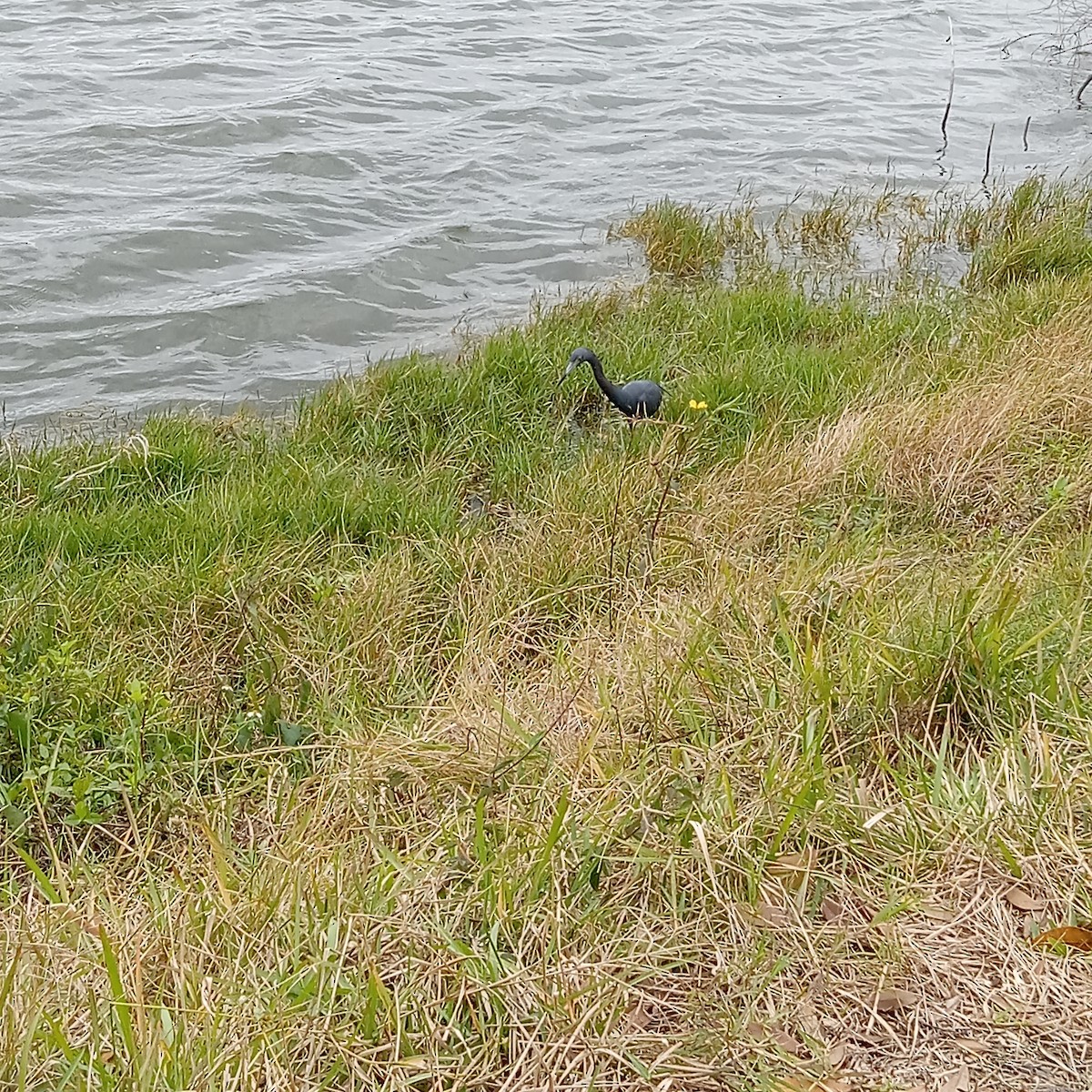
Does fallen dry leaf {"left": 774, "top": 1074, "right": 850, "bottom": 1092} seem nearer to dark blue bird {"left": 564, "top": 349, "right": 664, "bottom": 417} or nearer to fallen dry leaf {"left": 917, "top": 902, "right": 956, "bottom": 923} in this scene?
fallen dry leaf {"left": 917, "top": 902, "right": 956, "bottom": 923}

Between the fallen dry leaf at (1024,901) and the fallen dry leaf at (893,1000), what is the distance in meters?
0.30

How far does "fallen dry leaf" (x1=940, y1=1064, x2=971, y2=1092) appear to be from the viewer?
1.64 m

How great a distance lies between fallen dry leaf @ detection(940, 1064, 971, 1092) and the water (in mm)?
4751

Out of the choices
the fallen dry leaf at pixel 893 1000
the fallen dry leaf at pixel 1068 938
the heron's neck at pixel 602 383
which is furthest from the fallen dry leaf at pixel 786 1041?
the heron's neck at pixel 602 383

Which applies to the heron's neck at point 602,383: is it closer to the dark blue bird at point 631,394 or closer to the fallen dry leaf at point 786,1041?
the dark blue bird at point 631,394

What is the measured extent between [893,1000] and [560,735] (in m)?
1.00

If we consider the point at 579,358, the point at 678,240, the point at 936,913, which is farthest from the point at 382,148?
the point at 936,913

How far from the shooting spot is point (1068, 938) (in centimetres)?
186

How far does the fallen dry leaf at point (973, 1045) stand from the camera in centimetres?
170

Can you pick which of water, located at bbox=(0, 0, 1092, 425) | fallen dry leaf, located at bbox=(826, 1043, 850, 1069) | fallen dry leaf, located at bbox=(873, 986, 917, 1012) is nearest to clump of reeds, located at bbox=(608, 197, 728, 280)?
water, located at bbox=(0, 0, 1092, 425)

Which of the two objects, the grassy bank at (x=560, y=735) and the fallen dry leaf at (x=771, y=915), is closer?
the grassy bank at (x=560, y=735)

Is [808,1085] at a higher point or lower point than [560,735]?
higher

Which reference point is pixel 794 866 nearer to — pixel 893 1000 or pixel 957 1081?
pixel 893 1000

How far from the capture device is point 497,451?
185 inches
